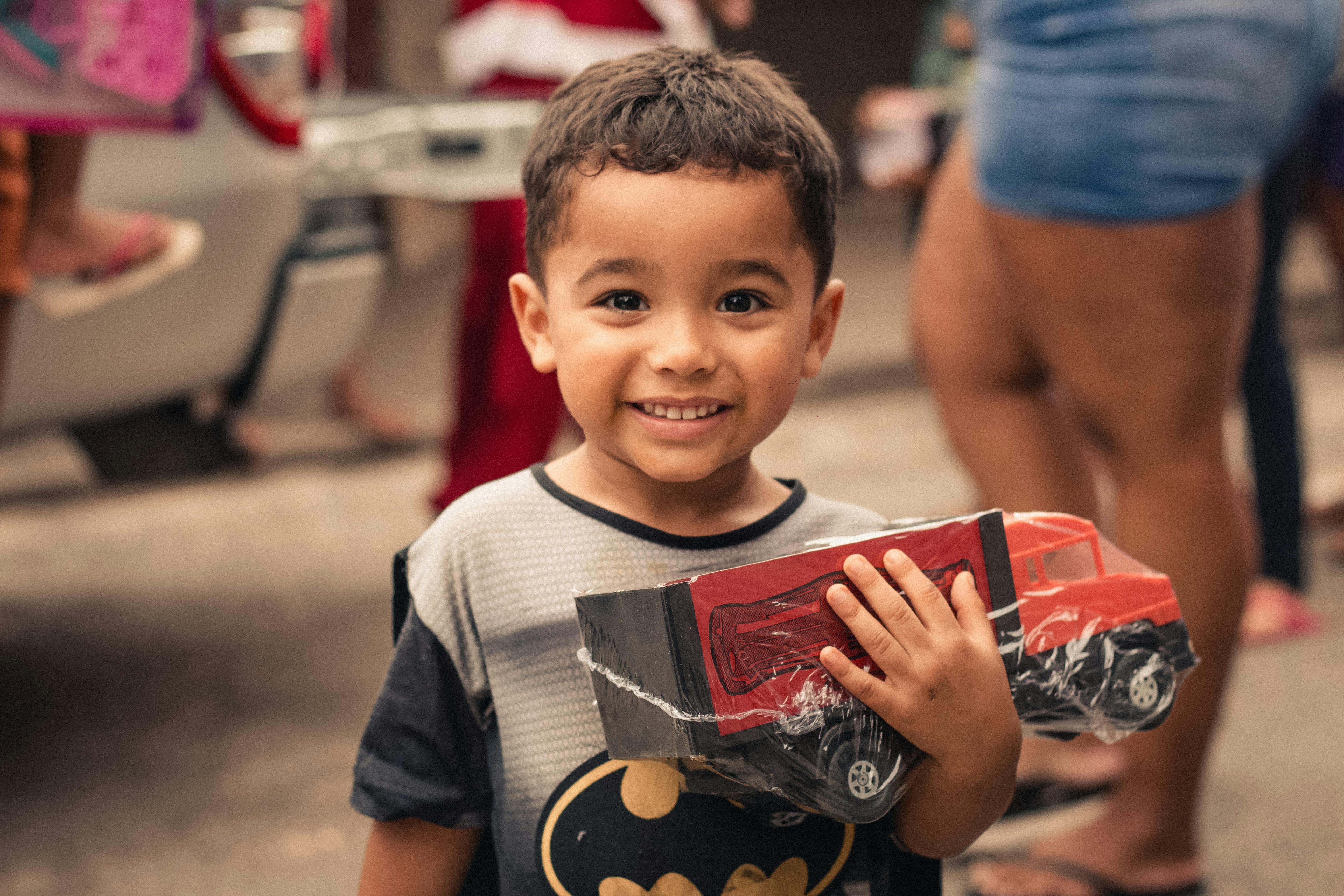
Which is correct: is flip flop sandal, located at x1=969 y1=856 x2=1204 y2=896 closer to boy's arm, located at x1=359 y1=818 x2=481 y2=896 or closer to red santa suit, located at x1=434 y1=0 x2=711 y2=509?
boy's arm, located at x1=359 y1=818 x2=481 y2=896

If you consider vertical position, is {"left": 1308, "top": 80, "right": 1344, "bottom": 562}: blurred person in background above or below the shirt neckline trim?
below

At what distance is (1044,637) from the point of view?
1.04 m

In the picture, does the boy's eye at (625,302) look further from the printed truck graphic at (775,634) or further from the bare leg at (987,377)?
the bare leg at (987,377)

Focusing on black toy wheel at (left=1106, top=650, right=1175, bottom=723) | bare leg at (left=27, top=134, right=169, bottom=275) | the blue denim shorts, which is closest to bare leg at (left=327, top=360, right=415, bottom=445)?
bare leg at (left=27, top=134, right=169, bottom=275)

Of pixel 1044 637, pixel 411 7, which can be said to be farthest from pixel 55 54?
pixel 411 7

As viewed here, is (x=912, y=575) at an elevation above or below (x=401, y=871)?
above

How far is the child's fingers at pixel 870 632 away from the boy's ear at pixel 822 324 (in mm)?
243

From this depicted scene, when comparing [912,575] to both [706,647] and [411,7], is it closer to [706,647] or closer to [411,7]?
[706,647]

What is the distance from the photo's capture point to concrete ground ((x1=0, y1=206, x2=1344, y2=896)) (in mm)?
2264

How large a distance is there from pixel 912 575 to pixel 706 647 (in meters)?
0.16

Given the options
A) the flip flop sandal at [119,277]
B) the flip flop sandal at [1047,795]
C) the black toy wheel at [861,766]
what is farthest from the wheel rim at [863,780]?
the flip flop sandal at [119,277]

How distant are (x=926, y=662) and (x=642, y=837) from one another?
0.95ft

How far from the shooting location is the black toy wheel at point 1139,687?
107 centimetres

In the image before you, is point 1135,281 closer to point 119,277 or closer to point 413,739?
point 413,739
